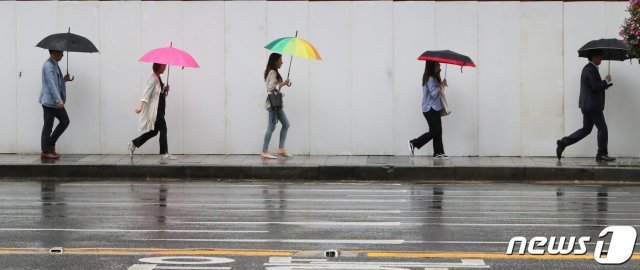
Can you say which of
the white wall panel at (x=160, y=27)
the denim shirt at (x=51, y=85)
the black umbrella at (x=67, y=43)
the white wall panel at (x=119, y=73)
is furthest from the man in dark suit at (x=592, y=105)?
the denim shirt at (x=51, y=85)

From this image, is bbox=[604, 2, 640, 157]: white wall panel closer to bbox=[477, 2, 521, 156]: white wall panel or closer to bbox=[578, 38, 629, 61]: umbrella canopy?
bbox=[578, 38, 629, 61]: umbrella canopy

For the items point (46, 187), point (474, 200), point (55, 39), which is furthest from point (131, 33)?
point (474, 200)

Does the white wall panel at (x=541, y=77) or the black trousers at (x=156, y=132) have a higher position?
the white wall panel at (x=541, y=77)

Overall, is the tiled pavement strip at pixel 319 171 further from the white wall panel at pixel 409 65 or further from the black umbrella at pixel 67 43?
the white wall panel at pixel 409 65

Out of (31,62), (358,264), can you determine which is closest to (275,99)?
(31,62)

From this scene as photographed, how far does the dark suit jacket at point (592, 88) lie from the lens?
17656 millimetres

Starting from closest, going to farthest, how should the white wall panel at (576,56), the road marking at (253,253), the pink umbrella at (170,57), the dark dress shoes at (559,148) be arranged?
the road marking at (253,253)
the pink umbrella at (170,57)
the dark dress shoes at (559,148)
the white wall panel at (576,56)

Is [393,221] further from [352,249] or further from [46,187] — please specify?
[46,187]

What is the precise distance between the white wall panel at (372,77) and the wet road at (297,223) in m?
3.04

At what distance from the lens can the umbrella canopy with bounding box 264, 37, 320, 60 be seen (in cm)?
1723

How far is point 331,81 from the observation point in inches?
754

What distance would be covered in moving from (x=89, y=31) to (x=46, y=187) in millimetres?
4605

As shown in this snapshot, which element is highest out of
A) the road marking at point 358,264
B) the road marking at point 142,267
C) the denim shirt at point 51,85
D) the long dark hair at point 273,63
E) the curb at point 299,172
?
the long dark hair at point 273,63

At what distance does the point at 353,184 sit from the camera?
16.2 meters
